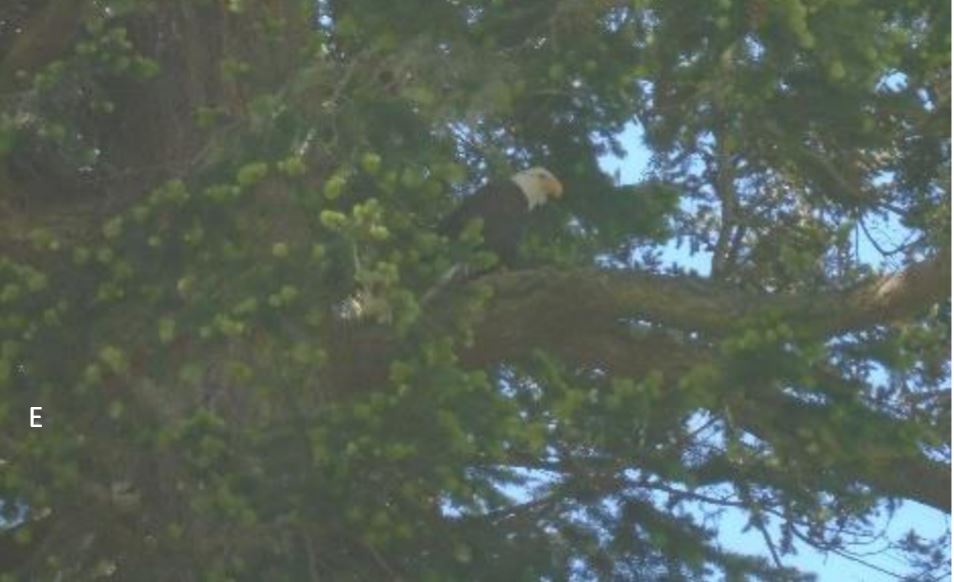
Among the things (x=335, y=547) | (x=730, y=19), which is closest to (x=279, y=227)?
(x=335, y=547)

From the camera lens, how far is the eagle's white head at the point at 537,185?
8586 mm

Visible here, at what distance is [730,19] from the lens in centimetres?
727

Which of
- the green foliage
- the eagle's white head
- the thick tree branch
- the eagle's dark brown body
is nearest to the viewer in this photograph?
the green foliage

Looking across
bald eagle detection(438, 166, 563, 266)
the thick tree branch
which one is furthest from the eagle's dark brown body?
the thick tree branch

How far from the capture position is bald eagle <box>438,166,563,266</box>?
28.3ft

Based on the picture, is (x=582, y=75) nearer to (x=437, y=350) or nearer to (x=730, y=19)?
(x=730, y=19)

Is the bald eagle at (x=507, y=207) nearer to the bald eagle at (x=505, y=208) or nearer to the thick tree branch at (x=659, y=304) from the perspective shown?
the bald eagle at (x=505, y=208)

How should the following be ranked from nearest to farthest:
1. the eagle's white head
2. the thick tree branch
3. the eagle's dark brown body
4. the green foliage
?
the green foliage < the thick tree branch < the eagle's white head < the eagle's dark brown body

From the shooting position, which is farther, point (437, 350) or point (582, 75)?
point (582, 75)

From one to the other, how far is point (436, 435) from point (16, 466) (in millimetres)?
1474

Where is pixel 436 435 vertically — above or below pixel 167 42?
below

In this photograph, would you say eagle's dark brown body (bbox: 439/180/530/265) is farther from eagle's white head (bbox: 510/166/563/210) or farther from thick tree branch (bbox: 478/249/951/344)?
thick tree branch (bbox: 478/249/951/344)

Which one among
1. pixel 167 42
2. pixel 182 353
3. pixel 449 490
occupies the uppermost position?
pixel 167 42

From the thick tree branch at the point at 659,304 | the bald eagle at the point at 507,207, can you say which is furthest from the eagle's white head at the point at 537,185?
the thick tree branch at the point at 659,304
